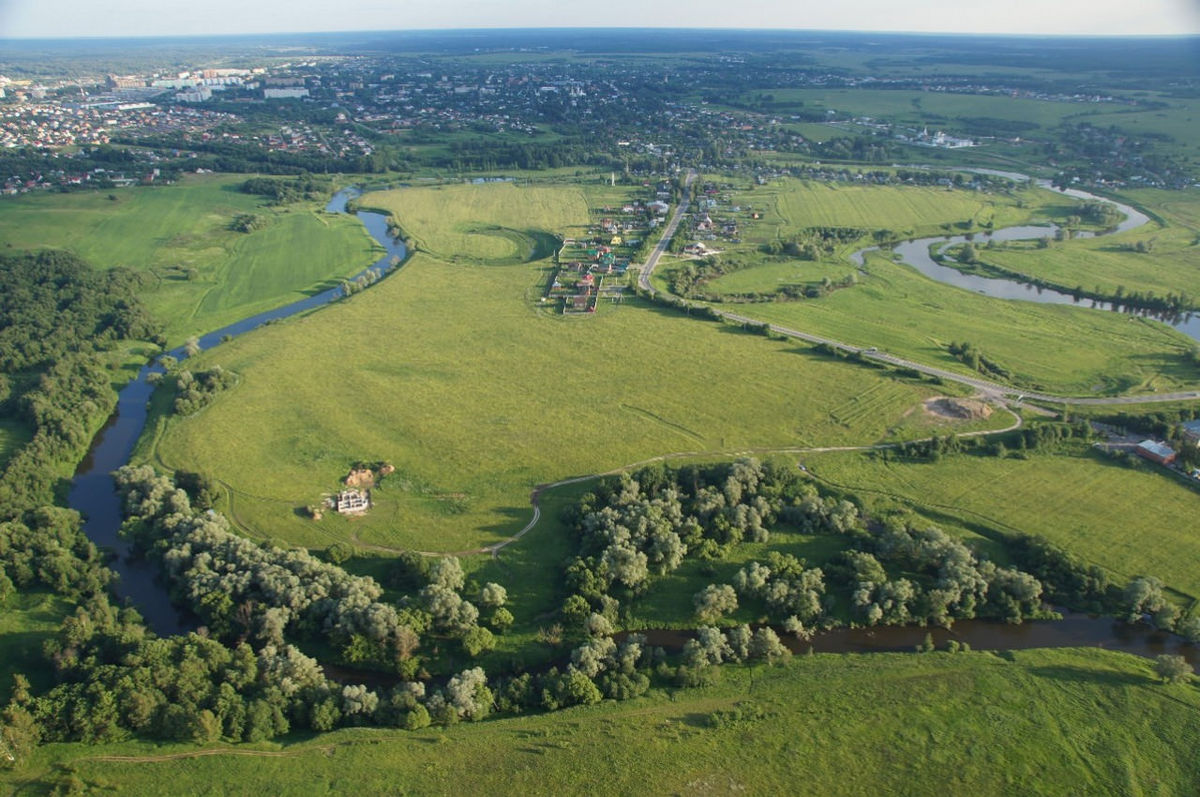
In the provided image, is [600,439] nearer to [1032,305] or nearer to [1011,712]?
[1011,712]

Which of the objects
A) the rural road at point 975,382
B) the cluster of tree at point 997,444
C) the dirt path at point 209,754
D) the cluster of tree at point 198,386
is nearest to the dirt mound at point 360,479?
the cluster of tree at point 198,386

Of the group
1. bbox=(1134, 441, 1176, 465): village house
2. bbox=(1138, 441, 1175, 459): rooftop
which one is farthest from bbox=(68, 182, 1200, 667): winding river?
bbox=(1138, 441, 1175, 459): rooftop

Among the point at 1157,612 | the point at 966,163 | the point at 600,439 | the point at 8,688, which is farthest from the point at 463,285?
the point at 966,163

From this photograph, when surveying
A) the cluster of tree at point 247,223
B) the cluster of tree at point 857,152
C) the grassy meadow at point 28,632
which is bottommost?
the grassy meadow at point 28,632

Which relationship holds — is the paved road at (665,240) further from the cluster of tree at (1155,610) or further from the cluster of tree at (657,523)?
the cluster of tree at (1155,610)

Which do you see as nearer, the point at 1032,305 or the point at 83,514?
the point at 83,514

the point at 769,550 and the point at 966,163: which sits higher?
the point at 966,163

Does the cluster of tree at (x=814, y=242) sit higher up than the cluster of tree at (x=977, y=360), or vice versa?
the cluster of tree at (x=814, y=242)

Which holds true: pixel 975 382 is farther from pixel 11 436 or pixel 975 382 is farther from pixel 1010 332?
pixel 11 436
